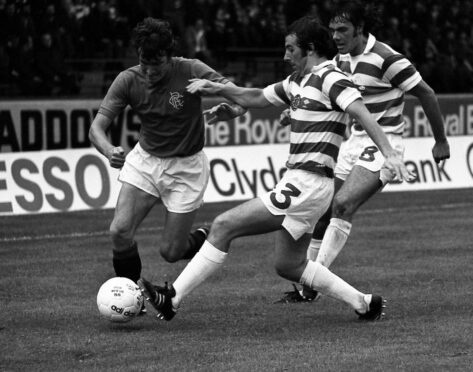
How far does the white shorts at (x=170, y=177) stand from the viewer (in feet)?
26.3

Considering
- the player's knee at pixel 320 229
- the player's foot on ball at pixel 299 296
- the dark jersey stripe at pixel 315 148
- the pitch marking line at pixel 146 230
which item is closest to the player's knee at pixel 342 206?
the player's knee at pixel 320 229

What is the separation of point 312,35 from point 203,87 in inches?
33.2

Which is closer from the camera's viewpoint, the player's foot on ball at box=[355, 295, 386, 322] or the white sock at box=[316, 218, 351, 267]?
the player's foot on ball at box=[355, 295, 386, 322]

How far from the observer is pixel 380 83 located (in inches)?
346

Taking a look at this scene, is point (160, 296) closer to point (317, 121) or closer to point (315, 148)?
point (315, 148)

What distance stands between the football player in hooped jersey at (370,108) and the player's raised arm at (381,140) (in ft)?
5.00

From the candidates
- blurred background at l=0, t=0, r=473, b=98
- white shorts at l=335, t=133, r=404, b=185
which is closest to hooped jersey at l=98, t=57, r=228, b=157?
white shorts at l=335, t=133, r=404, b=185

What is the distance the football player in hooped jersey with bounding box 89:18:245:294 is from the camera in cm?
787

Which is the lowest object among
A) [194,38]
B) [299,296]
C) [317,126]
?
[194,38]

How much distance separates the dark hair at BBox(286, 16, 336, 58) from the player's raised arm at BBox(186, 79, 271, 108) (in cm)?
58

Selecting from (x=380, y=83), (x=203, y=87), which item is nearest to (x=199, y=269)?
(x=203, y=87)

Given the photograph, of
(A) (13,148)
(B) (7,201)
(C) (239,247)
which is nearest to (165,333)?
(C) (239,247)

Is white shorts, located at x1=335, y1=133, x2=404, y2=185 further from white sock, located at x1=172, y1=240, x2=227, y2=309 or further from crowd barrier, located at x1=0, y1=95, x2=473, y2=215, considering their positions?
crowd barrier, located at x1=0, y1=95, x2=473, y2=215

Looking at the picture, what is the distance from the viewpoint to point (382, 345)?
6766 mm
